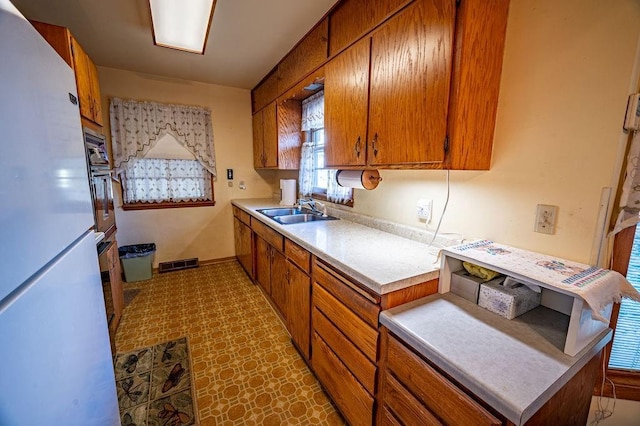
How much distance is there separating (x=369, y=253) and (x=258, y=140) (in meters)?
2.61

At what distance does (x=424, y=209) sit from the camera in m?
1.53

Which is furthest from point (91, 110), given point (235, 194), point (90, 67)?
point (235, 194)

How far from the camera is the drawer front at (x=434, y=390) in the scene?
69 centimetres

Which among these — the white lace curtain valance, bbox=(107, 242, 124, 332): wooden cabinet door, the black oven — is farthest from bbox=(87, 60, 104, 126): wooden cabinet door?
bbox=(107, 242, 124, 332): wooden cabinet door

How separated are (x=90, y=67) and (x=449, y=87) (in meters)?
2.59

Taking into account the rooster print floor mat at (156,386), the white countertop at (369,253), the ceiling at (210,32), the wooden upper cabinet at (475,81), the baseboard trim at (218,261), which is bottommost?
the rooster print floor mat at (156,386)

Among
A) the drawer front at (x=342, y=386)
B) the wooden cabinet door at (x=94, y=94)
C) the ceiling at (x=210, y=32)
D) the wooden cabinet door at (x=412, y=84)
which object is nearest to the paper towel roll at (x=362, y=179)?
the wooden cabinet door at (x=412, y=84)

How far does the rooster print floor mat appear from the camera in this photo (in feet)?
4.57

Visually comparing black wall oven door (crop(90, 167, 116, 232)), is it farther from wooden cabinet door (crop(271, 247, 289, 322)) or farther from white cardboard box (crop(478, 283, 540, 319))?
white cardboard box (crop(478, 283, 540, 319))

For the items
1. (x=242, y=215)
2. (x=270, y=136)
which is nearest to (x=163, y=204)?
(x=242, y=215)

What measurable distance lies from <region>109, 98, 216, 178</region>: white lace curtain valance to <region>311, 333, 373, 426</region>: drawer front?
277 cm

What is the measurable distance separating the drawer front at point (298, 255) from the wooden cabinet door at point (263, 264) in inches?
17.7

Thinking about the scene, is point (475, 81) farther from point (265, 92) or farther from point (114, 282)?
point (114, 282)

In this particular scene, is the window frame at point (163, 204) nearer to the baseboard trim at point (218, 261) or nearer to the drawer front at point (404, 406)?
the baseboard trim at point (218, 261)
